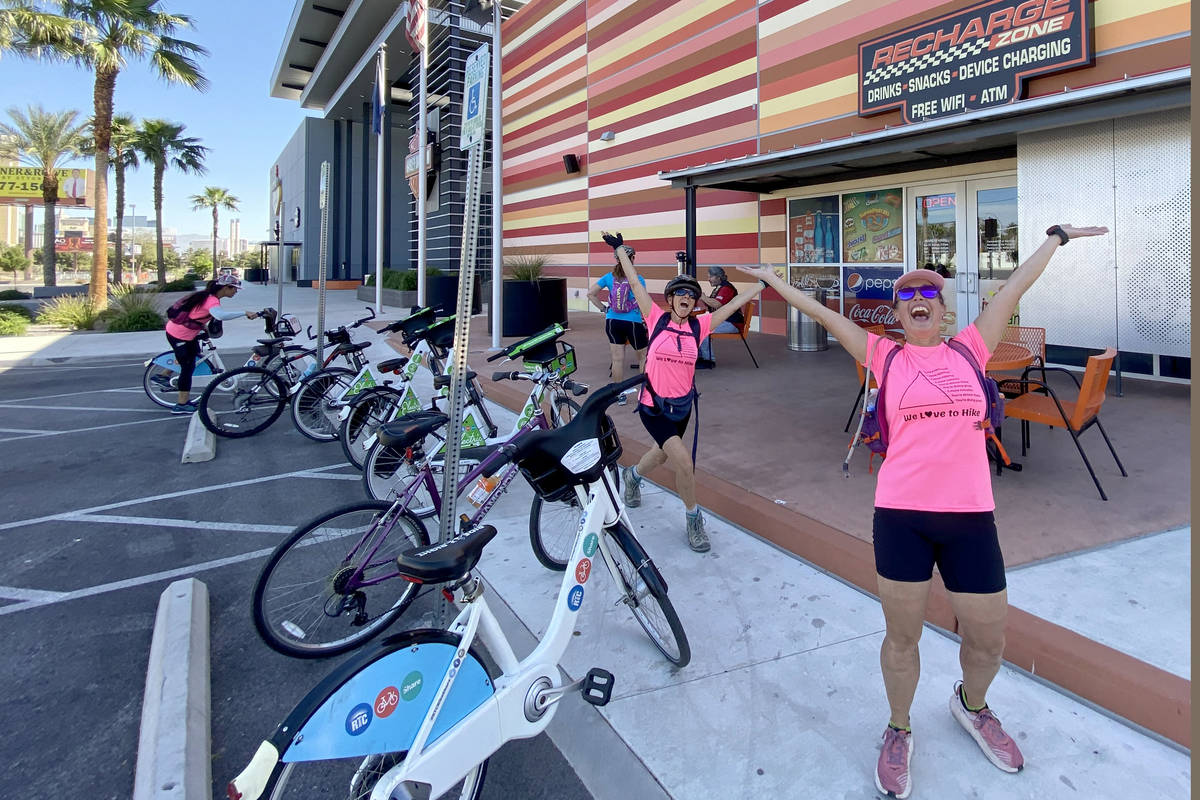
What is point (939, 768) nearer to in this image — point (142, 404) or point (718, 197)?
point (142, 404)

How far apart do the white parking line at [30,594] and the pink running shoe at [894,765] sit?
13.8ft

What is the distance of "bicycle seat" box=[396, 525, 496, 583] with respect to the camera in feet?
6.34

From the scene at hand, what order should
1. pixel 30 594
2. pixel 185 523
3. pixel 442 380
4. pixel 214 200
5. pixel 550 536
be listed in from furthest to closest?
1. pixel 214 200
2. pixel 442 380
3. pixel 185 523
4. pixel 550 536
5. pixel 30 594

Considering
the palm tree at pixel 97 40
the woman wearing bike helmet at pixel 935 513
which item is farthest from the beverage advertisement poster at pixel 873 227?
the palm tree at pixel 97 40

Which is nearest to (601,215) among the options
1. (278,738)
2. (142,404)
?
(142,404)

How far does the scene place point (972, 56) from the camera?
8.69 meters

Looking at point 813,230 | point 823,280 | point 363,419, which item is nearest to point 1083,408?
point 363,419

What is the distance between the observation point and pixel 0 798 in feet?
7.72

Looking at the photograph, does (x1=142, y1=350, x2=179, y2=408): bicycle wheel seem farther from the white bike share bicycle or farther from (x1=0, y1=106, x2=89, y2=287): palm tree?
(x1=0, y1=106, x2=89, y2=287): palm tree

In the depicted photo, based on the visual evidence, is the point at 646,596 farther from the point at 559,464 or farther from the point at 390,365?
the point at 390,365

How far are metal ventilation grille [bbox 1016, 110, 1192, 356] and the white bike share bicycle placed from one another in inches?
302

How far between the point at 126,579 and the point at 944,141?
8664 millimetres

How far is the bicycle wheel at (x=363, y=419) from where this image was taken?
579cm

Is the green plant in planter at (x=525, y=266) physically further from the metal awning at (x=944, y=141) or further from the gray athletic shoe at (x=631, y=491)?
the gray athletic shoe at (x=631, y=491)
